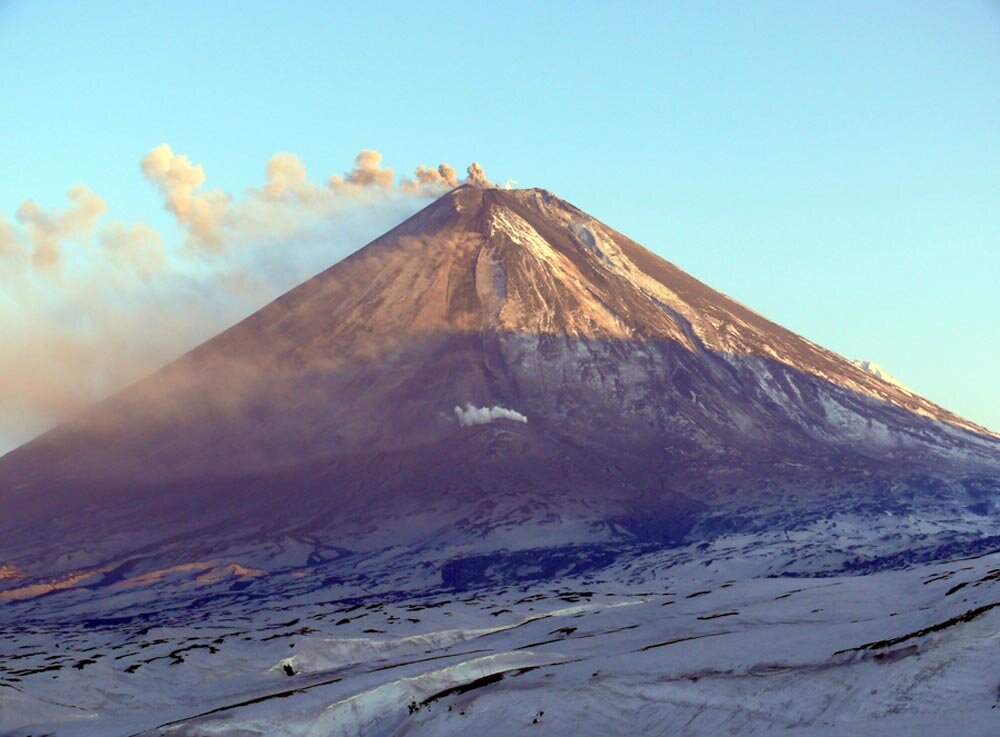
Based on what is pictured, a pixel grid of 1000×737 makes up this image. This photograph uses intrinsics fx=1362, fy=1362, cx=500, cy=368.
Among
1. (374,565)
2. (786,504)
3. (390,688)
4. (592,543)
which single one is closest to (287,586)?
(374,565)

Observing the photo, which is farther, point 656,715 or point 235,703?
point 235,703

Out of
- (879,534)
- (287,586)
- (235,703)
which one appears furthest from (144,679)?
(879,534)

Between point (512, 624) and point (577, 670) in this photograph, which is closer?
point (577, 670)

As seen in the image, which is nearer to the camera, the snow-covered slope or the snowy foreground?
the snowy foreground

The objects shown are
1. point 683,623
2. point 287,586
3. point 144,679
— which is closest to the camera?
point 683,623

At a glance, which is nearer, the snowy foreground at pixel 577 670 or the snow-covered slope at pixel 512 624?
the snowy foreground at pixel 577 670

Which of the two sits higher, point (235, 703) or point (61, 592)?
point (61, 592)

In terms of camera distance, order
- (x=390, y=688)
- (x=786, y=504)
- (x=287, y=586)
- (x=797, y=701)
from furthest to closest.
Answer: (x=786, y=504) → (x=287, y=586) → (x=390, y=688) → (x=797, y=701)

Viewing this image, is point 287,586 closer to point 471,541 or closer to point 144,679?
point 471,541
